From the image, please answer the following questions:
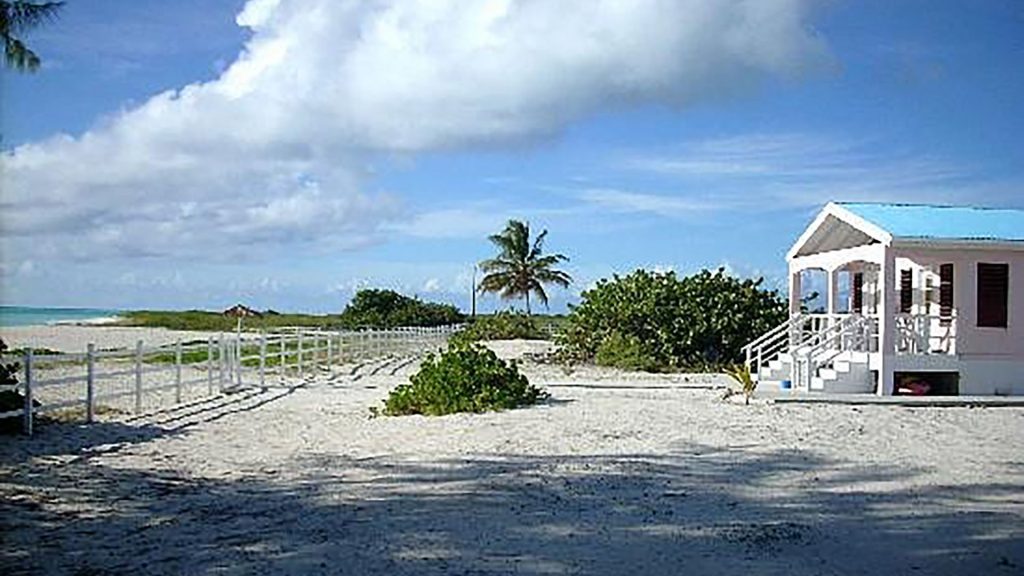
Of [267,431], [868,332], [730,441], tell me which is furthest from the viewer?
[868,332]

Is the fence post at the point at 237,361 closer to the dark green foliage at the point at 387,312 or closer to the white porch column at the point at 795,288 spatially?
the white porch column at the point at 795,288

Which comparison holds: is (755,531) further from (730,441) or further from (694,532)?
(730,441)

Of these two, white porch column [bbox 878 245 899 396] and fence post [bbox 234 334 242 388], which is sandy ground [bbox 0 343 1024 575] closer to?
white porch column [bbox 878 245 899 396]

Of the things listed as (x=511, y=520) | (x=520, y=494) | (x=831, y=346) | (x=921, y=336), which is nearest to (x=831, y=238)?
(x=831, y=346)

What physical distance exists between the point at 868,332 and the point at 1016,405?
2.85 m

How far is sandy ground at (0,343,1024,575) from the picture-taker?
23.8ft

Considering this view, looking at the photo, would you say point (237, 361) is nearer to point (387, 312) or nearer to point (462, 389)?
point (462, 389)

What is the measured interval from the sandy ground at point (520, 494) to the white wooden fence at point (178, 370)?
776mm

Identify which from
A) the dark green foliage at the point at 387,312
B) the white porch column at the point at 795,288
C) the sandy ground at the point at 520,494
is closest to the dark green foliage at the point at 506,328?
the dark green foliage at the point at 387,312

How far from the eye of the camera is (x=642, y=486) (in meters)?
10.1

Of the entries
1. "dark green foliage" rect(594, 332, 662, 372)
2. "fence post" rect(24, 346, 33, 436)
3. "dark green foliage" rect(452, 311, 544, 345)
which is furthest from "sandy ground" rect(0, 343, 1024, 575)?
"dark green foliage" rect(452, 311, 544, 345)

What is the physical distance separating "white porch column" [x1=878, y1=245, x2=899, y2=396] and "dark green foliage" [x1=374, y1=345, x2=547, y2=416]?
644 centimetres

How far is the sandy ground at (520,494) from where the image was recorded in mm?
7246

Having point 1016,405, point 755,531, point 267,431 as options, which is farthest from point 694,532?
point 1016,405
